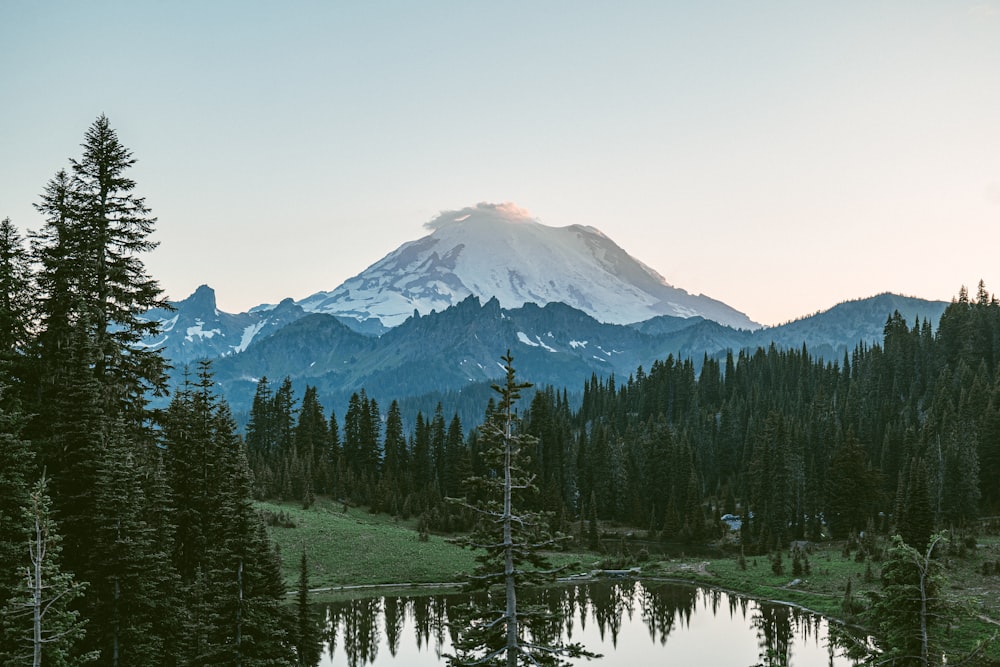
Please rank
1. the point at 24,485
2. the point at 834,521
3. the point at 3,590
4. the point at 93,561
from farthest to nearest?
the point at 834,521 < the point at 93,561 < the point at 24,485 < the point at 3,590

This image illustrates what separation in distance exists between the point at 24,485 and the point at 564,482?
10491cm

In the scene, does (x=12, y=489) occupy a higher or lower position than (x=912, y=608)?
higher

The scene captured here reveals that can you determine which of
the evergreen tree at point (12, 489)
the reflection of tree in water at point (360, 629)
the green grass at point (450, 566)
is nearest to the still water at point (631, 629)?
the reflection of tree in water at point (360, 629)

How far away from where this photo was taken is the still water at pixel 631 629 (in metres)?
51.2

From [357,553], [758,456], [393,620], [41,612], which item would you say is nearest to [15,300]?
[41,612]

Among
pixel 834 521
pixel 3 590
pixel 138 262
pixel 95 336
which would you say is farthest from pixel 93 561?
pixel 834 521

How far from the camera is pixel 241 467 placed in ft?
106

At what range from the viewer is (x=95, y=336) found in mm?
30875

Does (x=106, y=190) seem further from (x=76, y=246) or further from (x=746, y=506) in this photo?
(x=746, y=506)

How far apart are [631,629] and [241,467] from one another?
37.2m

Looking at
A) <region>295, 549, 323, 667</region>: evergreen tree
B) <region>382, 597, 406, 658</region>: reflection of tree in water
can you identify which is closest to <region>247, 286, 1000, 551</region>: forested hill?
<region>382, 597, 406, 658</region>: reflection of tree in water

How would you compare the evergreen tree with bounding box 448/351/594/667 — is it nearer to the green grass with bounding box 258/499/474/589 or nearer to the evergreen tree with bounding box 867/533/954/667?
→ the evergreen tree with bounding box 867/533/954/667

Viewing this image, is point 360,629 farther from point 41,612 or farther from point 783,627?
point 41,612

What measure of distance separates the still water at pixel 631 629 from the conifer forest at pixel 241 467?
733 cm
